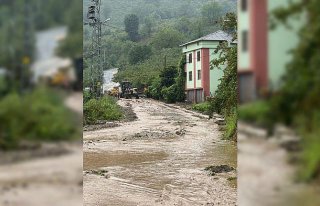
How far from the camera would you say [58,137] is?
1.44 m

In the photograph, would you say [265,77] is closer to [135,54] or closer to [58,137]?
[58,137]

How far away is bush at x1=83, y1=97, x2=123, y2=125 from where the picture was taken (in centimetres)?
2155

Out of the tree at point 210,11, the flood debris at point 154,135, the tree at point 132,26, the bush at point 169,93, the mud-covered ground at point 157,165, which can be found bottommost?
the mud-covered ground at point 157,165

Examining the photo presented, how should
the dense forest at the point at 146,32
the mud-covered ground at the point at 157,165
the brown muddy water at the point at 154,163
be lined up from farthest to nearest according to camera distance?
the dense forest at the point at 146,32 → the brown muddy water at the point at 154,163 → the mud-covered ground at the point at 157,165

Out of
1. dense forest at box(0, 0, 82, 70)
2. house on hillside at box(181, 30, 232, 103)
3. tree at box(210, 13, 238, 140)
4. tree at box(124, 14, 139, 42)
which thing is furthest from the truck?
dense forest at box(0, 0, 82, 70)

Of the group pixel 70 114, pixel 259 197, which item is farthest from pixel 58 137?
pixel 259 197

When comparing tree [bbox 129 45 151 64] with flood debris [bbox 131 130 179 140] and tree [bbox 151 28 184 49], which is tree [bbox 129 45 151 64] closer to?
tree [bbox 151 28 184 49]

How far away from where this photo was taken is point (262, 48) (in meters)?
1.35

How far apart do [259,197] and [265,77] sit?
1.04ft

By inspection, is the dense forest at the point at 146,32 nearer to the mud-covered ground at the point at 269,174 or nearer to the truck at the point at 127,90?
the truck at the point at 127,90

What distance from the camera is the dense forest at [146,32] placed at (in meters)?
31.2

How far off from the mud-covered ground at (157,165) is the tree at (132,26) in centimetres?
1400

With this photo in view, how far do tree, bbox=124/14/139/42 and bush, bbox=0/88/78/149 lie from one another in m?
31.9

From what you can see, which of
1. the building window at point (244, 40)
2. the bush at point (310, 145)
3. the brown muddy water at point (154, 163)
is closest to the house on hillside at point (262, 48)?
the building window at point (244, 40)
